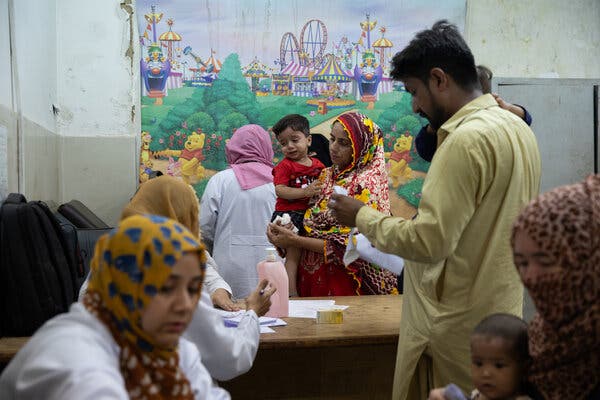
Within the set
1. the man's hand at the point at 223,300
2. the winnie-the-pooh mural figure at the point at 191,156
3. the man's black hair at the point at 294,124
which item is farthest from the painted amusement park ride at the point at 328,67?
the man's hand at the point at 223,300

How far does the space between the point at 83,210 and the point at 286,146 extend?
141 centimetres

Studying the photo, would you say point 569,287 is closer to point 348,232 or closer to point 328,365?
point 328,365

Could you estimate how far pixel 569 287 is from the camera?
4.95 feet

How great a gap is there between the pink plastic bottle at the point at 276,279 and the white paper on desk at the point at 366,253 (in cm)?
26

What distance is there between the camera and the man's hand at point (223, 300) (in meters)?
3.01

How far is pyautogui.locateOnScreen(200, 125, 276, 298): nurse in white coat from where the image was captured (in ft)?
14.3

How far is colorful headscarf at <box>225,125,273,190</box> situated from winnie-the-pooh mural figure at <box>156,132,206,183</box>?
1.37 m

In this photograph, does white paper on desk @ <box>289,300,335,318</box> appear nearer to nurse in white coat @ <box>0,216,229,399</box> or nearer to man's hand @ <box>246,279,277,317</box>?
man's hand @ <box>246,279,277,317</box>

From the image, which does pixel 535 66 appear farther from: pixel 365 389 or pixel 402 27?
pixel 365 389

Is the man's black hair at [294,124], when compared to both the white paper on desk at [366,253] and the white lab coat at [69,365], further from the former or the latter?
the white lab coat at [69,365]

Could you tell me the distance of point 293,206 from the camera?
14.7 ft

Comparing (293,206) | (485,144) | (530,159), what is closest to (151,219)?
(485,144)

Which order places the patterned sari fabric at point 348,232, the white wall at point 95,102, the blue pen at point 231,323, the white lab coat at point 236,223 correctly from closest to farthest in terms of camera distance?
the blue pen at point 231,323, the patterned sari fabric at point 348,232, the white lab coat at point 236,223, the white wall at point 95,102

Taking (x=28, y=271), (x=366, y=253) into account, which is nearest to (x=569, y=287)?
(x=366, y=253)
